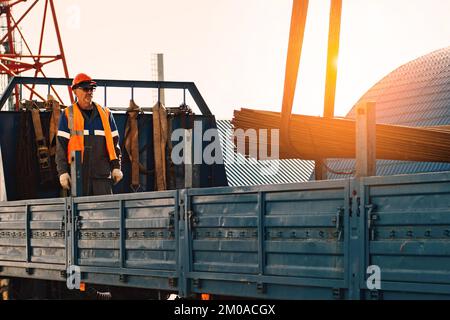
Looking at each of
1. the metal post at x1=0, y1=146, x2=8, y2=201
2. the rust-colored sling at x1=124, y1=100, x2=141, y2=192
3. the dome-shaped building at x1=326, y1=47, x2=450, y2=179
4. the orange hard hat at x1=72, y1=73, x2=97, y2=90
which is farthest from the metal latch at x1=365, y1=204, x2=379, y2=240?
the dome-shaped building at x1=326, y1=47, x2=450, y2=179

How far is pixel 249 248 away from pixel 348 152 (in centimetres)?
557

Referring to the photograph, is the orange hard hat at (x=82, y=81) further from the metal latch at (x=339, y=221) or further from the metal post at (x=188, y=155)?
the metal latch at (x=339, y=221)

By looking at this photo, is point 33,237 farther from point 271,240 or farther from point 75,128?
point 271,240

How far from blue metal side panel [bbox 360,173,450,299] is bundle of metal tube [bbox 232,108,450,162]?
4.46m

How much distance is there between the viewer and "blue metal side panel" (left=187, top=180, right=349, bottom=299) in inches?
266

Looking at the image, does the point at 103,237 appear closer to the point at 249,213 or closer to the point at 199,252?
the point at 199,252

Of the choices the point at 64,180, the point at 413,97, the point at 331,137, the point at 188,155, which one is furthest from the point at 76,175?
the point at 413,97

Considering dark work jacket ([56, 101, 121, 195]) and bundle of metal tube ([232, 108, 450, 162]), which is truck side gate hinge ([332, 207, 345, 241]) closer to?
bundle of metal tube ([232, 108, 450, 162])

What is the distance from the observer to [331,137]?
11.8 m

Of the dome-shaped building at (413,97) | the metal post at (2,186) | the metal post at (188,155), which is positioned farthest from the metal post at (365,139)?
the dome-shaped building at (413,97)

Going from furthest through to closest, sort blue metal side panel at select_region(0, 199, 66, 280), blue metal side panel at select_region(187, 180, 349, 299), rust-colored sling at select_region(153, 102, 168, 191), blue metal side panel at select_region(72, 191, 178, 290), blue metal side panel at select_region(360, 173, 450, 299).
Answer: rust-colored sling at select_region(153, 102, 168, 191) → blue metal side panel at select_region(0, 199, 66, 280) → blue metal side panel at select_region(72, 191, 178, 290) → blue metal side panel at select_region(187, 180, 349, 299) → blue metal side panel at select_region(360, 173, 450, 299)

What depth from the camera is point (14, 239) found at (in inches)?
435

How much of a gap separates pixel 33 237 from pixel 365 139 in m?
4.99
